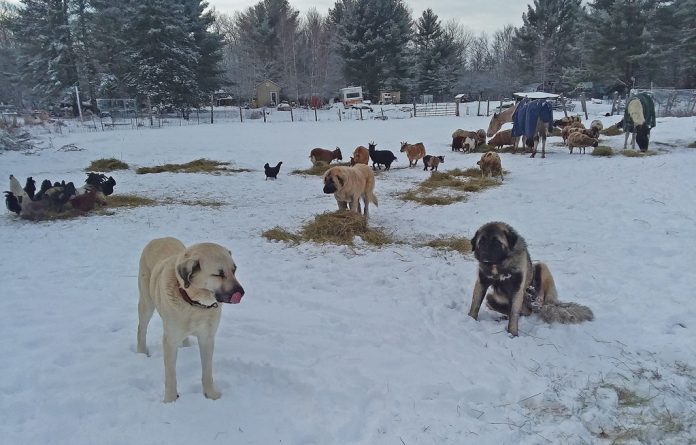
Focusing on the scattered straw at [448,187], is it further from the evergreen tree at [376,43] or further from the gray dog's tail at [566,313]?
the evergreen tree at [376,43]

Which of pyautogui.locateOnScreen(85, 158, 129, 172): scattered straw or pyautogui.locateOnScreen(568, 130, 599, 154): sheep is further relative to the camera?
pyautogui.locateOnScreen(568, 130, 599, 154): sheep

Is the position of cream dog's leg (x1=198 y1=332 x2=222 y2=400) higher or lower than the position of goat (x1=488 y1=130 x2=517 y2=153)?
lower

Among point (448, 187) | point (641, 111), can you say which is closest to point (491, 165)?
point (448, 187)

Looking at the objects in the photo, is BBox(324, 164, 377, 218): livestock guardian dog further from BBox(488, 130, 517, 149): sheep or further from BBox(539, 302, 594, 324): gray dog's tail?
BBox(488, 130, 517, 149): sheep

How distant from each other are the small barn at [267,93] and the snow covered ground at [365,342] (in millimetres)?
49567

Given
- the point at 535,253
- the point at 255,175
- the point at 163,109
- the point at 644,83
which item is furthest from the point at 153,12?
the point at 644,83

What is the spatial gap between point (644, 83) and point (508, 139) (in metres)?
35.2

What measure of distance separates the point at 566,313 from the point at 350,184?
4762mm

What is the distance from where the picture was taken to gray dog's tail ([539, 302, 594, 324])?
4.34m

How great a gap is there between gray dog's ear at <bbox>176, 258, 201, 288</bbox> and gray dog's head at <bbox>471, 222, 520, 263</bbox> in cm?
268

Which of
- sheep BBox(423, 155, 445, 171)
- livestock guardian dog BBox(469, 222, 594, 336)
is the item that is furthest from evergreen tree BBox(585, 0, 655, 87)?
livestock guardian dog BBox(469, 222, 594, 336)

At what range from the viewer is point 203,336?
309cm

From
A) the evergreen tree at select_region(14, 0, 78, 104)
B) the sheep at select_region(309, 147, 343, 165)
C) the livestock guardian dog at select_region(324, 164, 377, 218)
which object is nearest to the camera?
the livestock guardian dog at select_region(324, 164, 377, 218)

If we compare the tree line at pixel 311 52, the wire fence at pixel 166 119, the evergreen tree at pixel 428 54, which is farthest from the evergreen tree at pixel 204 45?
the evergreen tree at pixel 428 54
